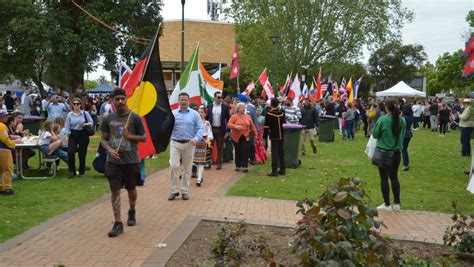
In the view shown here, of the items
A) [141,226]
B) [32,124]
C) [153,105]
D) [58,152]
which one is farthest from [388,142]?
[32,124]

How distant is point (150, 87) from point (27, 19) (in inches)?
730

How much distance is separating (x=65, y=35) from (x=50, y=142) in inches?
593

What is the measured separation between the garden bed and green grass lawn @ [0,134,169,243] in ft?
7.74

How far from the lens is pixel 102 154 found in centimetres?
1030

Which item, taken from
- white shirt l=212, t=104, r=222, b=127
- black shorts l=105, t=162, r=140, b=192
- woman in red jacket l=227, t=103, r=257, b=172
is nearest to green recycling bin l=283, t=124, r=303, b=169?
woman in red jacket l=227, t=103, r=257, b=172

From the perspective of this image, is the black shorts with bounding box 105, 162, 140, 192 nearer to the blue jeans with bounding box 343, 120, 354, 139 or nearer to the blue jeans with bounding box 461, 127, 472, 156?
the blue jeans with bounding box 461, 127, 472, 156

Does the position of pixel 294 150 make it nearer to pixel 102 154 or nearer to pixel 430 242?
pixel 102 154

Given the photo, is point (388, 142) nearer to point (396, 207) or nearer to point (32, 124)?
point (396, 207)

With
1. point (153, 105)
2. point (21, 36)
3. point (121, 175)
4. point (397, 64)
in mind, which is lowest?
point (121, 175)

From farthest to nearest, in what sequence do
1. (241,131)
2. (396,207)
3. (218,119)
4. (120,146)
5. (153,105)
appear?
1. (218,119)
2. (241,131)
3. (396,207)
4. (153,105)
5. (120,146)

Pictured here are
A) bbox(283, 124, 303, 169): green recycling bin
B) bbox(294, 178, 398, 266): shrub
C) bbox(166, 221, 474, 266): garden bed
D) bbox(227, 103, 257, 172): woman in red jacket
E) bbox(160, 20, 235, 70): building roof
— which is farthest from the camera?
bbox(160, 20, 235, 70): building roof

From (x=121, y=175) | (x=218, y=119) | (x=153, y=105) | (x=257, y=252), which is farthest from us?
(x=218, y=119)

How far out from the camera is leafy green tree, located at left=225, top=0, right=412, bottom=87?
44.2 meters

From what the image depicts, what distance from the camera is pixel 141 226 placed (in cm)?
690
